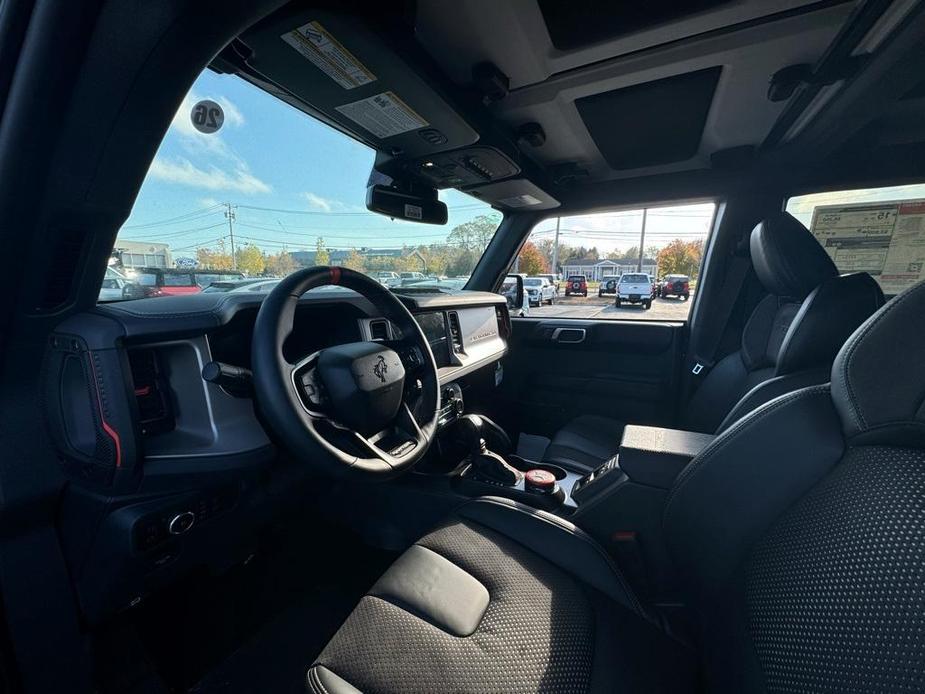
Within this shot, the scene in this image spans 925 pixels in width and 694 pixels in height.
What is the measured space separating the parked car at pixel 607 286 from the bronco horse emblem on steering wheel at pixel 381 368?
2325mm

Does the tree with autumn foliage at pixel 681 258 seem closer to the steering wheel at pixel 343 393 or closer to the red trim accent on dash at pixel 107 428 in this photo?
the steering wheel at pixel 343 393

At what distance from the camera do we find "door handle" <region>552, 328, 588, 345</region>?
276 cm

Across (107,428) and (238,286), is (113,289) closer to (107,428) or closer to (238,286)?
(238,286)

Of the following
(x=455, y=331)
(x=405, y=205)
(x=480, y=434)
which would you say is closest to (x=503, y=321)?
(x=455, y=331)

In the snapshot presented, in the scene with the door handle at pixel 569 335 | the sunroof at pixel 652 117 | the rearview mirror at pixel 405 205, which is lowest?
the door handle at pixel 569 335

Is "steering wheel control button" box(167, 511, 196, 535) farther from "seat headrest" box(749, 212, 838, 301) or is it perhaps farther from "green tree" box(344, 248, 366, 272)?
"seat headrest" box(749, 212, 838, 301)

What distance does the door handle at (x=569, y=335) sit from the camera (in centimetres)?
276

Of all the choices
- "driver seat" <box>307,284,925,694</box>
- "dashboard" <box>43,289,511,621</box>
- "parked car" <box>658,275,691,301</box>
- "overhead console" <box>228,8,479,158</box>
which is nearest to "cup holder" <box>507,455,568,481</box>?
"driver seat" <box>307,284,925,694</box>

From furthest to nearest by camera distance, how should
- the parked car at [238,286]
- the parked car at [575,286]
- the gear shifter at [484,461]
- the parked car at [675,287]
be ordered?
1. the parked car at [575,286]
2. the parked car at [675,287]
3. the gear shifter at [484,461]
4. the parked car at [238,286]

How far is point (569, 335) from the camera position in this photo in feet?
9.20

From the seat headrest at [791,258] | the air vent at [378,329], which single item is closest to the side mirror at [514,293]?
the air vent at [378,329]

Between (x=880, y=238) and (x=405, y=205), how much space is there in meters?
2.46

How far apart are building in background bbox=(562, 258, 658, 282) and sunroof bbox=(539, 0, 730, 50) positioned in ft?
5.62

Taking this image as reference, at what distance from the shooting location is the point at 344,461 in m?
0.97
